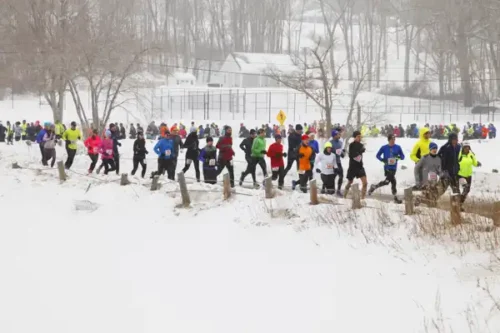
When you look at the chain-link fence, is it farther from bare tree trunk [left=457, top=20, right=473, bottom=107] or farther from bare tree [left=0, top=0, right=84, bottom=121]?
bare tree [left=0, top=0, right=84, bottom=121]

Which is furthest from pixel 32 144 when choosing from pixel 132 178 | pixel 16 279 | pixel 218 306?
pixel 218 306

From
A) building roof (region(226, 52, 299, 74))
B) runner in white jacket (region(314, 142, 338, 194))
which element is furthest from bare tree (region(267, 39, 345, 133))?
building roof (region(226, 52, 299, 74))

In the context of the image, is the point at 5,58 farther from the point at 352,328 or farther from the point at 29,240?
the point at 352,328

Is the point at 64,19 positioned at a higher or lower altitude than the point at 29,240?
higher

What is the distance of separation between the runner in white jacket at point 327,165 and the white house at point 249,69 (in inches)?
2459

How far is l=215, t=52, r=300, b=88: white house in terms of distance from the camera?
80062mm

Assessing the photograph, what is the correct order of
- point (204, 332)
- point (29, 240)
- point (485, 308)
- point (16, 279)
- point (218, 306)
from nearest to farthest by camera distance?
point (485, 308)
point (204, 332)
point (218, 306)
point (16, 279)
point (29, 240)

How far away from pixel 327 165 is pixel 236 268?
4.91 meters

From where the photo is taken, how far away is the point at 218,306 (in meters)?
10.0

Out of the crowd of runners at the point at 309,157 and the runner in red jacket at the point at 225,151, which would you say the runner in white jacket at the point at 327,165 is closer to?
the crowd of runners at the point at 309,157

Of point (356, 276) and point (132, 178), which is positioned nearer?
point (356, 276)

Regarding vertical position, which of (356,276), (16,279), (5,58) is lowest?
(16,279)

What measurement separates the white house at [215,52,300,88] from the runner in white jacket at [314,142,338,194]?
62458mm

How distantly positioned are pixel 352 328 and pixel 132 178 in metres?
10.9
